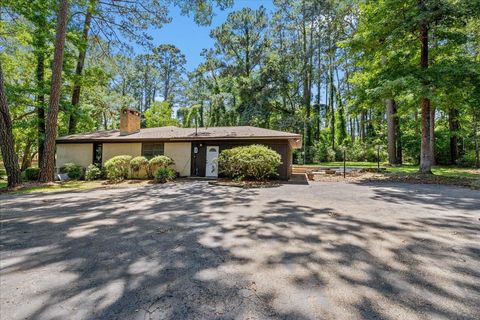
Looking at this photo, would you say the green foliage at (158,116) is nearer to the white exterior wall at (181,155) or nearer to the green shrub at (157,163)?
the white exterior wall at (181,155)

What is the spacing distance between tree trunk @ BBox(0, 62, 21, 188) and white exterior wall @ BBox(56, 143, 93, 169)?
16.1 feet

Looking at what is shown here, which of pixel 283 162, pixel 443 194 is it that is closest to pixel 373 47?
pixel 283 162

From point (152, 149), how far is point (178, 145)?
173 centimetres

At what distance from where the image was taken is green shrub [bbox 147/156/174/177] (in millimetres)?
13547

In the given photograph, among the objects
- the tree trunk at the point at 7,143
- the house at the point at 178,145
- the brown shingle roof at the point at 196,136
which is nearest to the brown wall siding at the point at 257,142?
the house at the point at 178,145

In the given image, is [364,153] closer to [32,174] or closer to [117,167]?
[117,167]

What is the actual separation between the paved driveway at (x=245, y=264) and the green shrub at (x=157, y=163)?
25.3 feet

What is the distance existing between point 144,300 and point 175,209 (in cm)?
397

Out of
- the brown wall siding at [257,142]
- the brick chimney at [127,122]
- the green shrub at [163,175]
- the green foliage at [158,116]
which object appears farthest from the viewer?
the green foliage at [158,116]

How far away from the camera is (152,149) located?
1500cm

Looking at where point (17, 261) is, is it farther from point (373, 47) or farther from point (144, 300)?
point (373, 47)

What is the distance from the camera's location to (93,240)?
13.2 ft

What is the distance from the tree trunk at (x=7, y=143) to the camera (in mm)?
10062

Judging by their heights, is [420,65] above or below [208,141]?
above
